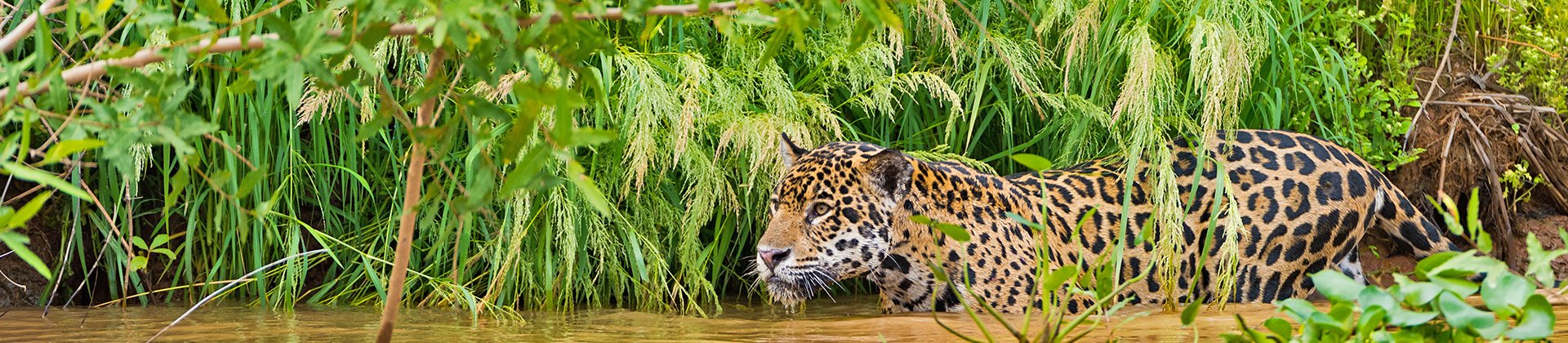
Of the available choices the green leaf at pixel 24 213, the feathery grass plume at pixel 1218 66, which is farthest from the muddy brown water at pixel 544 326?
the green leaf at pixel 24 213

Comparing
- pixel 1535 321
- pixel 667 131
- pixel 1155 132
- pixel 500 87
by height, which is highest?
pixel 500 87

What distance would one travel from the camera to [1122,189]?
5.39 meters

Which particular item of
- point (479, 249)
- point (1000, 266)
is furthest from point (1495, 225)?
point (479, 249)

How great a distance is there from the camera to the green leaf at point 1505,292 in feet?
8.86

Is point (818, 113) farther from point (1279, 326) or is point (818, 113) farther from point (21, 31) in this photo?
point (21, 31)

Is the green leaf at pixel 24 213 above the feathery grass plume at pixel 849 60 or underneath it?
underneath

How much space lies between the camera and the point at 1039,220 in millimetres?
5211

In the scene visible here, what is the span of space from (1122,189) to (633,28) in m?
1.79

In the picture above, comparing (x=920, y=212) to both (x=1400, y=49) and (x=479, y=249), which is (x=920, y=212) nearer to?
(x=479, y=249)

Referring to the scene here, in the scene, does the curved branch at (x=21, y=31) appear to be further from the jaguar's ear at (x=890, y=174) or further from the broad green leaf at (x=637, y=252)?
the jaguar's ear at (x=890, y=174)

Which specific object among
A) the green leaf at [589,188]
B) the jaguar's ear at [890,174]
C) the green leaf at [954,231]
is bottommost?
the green leaf at [954,231]

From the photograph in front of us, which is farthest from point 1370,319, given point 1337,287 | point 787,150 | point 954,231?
point 787,150

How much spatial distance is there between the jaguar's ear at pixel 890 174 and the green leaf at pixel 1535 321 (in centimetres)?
231

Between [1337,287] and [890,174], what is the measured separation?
220 centimetres
